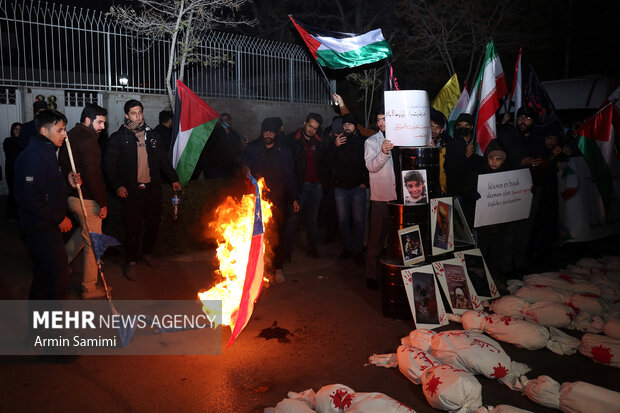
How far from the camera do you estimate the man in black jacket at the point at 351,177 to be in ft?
26.2

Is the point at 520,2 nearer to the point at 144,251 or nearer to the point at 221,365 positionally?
the point at 144,251

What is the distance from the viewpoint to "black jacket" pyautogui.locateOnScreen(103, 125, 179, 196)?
6.77 meters

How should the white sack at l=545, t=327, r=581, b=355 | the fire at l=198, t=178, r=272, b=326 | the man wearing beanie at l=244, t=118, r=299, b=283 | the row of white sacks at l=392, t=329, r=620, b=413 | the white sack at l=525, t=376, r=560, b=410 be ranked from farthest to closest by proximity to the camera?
the man wearing beanie at l=244, t=118, r=299, b=283, the fire at l=198, t=178, r=272, b=326, the white sack at l=545, t=327, r=581, b=355, the white sack at l=525, t=376, r=560, b=410, the row of white sacks at l=392, t=329, r=620, b=413

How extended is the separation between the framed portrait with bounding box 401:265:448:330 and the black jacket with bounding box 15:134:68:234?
11.9ft

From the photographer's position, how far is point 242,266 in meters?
5.43

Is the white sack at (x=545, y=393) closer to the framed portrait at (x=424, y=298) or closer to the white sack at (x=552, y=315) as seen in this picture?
the framed portrait at (x=424, y=298)

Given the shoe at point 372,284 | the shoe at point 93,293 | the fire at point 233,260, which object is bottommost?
the shoe at point 372,284

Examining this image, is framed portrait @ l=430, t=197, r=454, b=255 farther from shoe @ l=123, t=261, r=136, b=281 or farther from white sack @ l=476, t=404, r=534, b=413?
shoe @ l=123, t=261, r=136, b=281

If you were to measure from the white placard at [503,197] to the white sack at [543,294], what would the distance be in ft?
3.83

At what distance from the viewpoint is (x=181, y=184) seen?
7.86m

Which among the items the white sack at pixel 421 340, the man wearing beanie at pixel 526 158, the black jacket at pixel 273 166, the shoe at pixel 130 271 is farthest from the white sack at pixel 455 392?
the shoe at pixel 130 271

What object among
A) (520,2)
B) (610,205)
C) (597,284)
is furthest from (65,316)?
(520,2)

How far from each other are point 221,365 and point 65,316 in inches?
72.6

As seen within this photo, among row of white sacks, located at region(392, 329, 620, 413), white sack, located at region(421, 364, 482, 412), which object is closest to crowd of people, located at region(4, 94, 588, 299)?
row of white sacks, located at region(392, 329, 620, 413)
